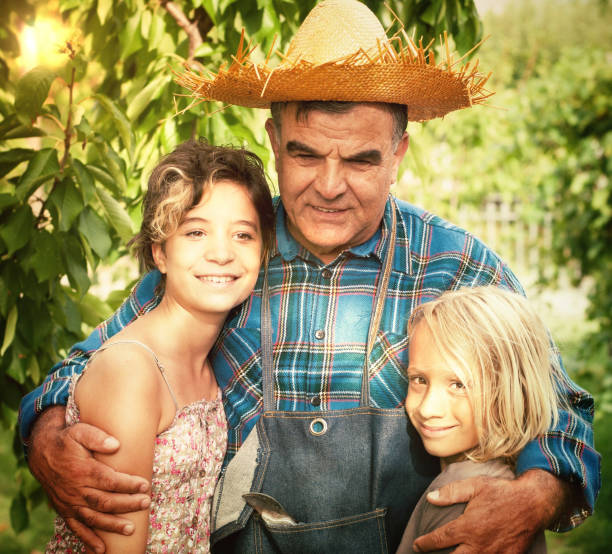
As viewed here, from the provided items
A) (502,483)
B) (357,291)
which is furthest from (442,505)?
(357,291)

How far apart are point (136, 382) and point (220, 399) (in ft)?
1.40

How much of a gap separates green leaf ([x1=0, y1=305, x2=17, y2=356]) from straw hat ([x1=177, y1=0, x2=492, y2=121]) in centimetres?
103

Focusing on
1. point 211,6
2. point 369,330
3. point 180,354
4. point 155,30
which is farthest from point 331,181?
point 155,30

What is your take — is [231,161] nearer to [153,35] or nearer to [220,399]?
[220,399]

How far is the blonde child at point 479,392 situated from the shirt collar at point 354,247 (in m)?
0.41

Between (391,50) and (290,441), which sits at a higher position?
(391,50)

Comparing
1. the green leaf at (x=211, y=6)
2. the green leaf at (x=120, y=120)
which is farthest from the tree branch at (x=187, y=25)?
the green leaf at (x=120, y=120)

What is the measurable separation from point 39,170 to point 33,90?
10.1 inches

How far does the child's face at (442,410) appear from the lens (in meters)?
1.80

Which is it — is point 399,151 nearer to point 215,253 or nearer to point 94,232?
point 215,253

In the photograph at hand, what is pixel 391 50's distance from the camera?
1909 millimetres

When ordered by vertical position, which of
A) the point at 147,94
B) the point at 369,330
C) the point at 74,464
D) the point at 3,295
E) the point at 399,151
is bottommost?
the point at 74,464

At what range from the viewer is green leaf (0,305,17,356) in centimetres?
237

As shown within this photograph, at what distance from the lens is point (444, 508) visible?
1.75 metres
